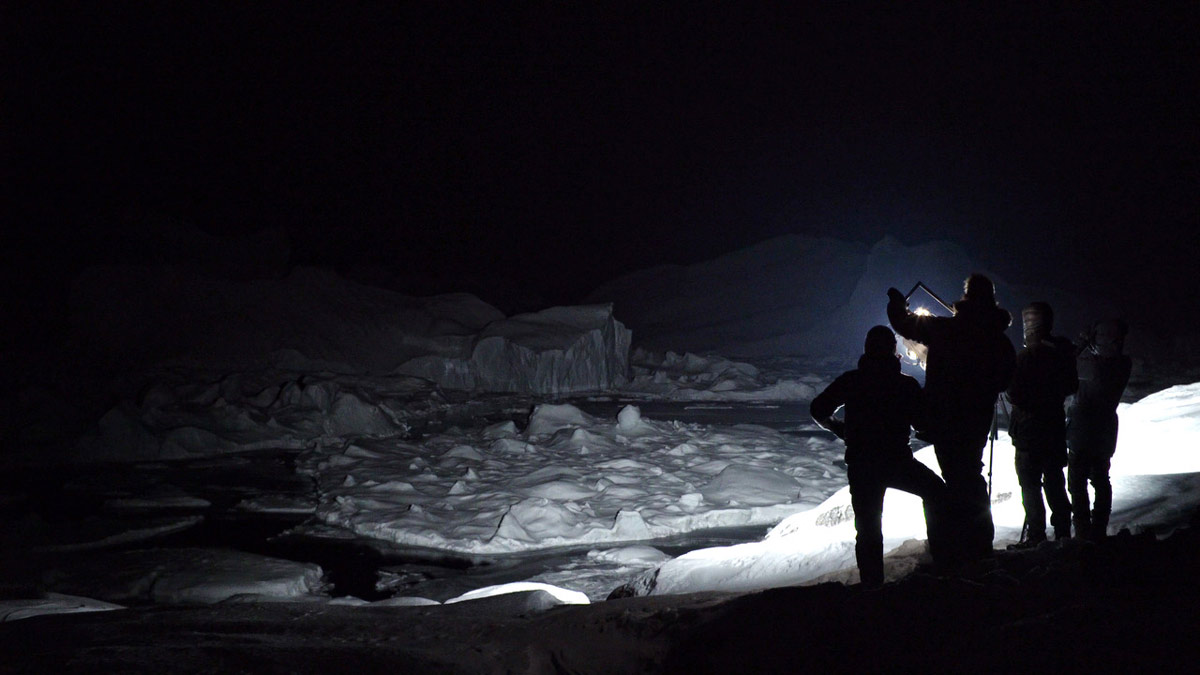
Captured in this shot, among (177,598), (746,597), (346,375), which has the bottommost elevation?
(177,598)

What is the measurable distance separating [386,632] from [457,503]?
5.95 meters

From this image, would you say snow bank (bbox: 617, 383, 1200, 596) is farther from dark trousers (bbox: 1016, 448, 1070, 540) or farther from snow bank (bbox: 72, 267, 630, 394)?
snow bank (bbox: 72, 267, 630, 394)

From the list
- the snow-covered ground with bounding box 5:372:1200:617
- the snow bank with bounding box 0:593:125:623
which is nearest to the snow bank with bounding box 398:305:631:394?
the snow-covered ground with bounding box 5:372:1200:617

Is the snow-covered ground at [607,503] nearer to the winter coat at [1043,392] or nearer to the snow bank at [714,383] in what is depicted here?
the winter coat at [1043,392]

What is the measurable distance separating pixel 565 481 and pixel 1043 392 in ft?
23.4

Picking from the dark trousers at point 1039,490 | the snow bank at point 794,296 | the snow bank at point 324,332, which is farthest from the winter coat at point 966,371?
the snow bank at point 794,296

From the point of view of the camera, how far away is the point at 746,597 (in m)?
3.08

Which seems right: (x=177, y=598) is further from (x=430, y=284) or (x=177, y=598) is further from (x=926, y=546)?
(x=430, y=284)

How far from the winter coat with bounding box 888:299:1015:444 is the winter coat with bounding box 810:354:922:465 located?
125mm

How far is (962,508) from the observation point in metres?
3.30

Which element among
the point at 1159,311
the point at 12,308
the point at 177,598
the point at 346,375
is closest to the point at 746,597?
the point at 177,598

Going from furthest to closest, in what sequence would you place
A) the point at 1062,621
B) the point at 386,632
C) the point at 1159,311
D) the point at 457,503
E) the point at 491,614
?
the point at 1159,311
the point at 457,503
the point at 491,614
the point at 386,632
the point at 1062,621

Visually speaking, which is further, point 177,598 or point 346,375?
point 346,375

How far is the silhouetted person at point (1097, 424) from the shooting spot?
3.63m
